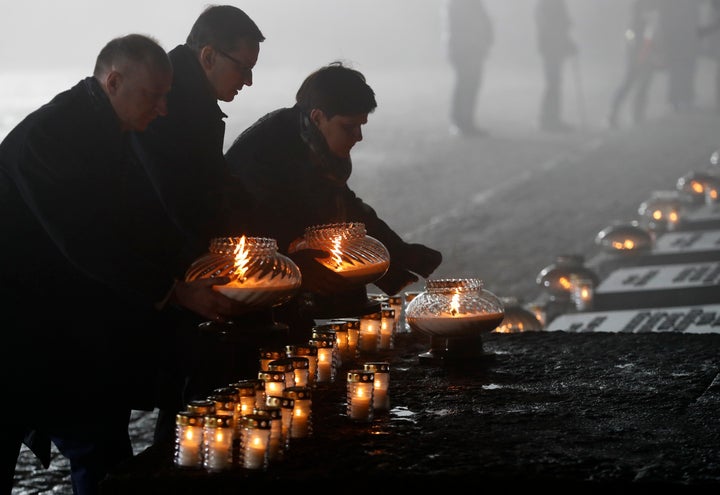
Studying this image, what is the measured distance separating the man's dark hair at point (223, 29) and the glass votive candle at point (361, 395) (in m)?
1.37

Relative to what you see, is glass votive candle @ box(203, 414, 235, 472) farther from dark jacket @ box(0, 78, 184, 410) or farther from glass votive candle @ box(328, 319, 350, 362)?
glass votive candle @ box(328, 319, 350, 362)

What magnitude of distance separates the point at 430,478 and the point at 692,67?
2250cm

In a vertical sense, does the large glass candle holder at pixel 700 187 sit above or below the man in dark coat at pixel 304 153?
above

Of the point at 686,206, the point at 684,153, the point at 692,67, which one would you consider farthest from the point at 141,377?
the point at 692,67

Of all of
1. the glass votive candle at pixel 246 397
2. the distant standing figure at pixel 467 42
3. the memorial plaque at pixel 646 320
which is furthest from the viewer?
the distant standing figure at pixel 467 42

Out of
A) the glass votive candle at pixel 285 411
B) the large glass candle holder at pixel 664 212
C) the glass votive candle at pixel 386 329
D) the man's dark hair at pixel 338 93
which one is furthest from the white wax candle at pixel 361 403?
the large glass candle holder at pixel 664 212

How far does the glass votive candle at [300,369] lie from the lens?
3.68 metres

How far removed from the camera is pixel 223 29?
14.3 ft

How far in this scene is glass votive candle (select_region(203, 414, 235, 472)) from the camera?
2984 millimetres

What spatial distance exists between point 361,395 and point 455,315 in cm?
89

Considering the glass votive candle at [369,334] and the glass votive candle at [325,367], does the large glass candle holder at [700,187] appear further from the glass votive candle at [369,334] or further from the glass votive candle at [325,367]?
the glass votive candle at [325,367]

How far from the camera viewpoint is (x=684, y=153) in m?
18.7

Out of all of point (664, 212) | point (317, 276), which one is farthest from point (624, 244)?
point (317, 276)

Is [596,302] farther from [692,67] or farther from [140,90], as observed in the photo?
[692,67]
